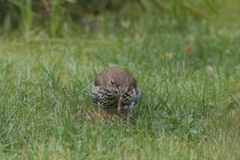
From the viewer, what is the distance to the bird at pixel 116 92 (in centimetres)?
486

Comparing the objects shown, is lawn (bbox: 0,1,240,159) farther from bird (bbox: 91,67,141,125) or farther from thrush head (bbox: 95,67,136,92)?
thrush head (bbox: 95,67,136,92)

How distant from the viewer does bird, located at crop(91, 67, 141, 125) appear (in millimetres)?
4863

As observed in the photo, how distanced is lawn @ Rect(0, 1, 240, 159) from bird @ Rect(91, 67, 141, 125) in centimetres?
10

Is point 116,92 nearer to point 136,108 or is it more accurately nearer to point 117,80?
point 117,80

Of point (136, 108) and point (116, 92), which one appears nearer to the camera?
point (116, 92)

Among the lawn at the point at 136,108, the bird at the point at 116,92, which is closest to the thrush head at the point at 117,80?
the bird at the point at 116,92

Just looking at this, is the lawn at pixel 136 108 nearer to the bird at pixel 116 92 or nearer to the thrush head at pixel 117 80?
the bird at pixel 116 92

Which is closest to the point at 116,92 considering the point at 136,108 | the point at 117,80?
the point at 117,80

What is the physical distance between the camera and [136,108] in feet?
17.3

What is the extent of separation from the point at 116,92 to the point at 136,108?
1.41 feet

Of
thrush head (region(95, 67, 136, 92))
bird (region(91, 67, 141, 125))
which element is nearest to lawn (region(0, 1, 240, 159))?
bird (region(91, 67, 141, 125))

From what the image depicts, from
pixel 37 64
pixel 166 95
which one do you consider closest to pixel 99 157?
pixel 166 95

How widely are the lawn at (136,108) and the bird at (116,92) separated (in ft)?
0.32

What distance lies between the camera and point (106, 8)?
9.14 metres
